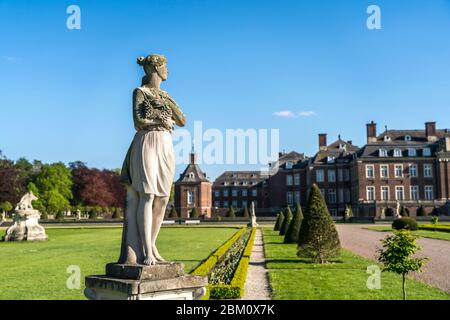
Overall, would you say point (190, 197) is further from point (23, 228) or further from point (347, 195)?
point (23, 228)

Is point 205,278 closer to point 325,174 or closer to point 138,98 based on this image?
point 138,98

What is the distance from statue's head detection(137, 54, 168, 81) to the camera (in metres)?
5.25

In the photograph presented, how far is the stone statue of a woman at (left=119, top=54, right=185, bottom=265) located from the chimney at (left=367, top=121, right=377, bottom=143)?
54.7 metres

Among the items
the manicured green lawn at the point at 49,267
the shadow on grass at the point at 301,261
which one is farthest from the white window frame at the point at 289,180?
the shadow on grass at the point at 301,261

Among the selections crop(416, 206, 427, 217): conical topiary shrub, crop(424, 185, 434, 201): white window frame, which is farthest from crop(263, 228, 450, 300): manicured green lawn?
crop(424, 185, 434, 201): white window frame

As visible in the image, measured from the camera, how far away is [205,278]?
5152mm

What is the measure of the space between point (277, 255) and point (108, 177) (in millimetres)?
65739

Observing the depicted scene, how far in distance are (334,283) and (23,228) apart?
2094cm

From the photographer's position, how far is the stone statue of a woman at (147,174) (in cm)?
491

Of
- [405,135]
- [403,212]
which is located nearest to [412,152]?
[405,135]

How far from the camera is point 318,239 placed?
14508 millimetres

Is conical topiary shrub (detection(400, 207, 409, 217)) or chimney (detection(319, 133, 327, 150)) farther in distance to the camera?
chimney (detection(319, 133, 327, 150))

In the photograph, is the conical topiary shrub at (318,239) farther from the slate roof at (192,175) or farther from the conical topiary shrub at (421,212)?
the slate roof at (192,175)

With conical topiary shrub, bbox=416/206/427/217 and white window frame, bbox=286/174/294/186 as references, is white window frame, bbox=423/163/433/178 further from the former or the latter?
white window frame, bbox=286/174/294/186
